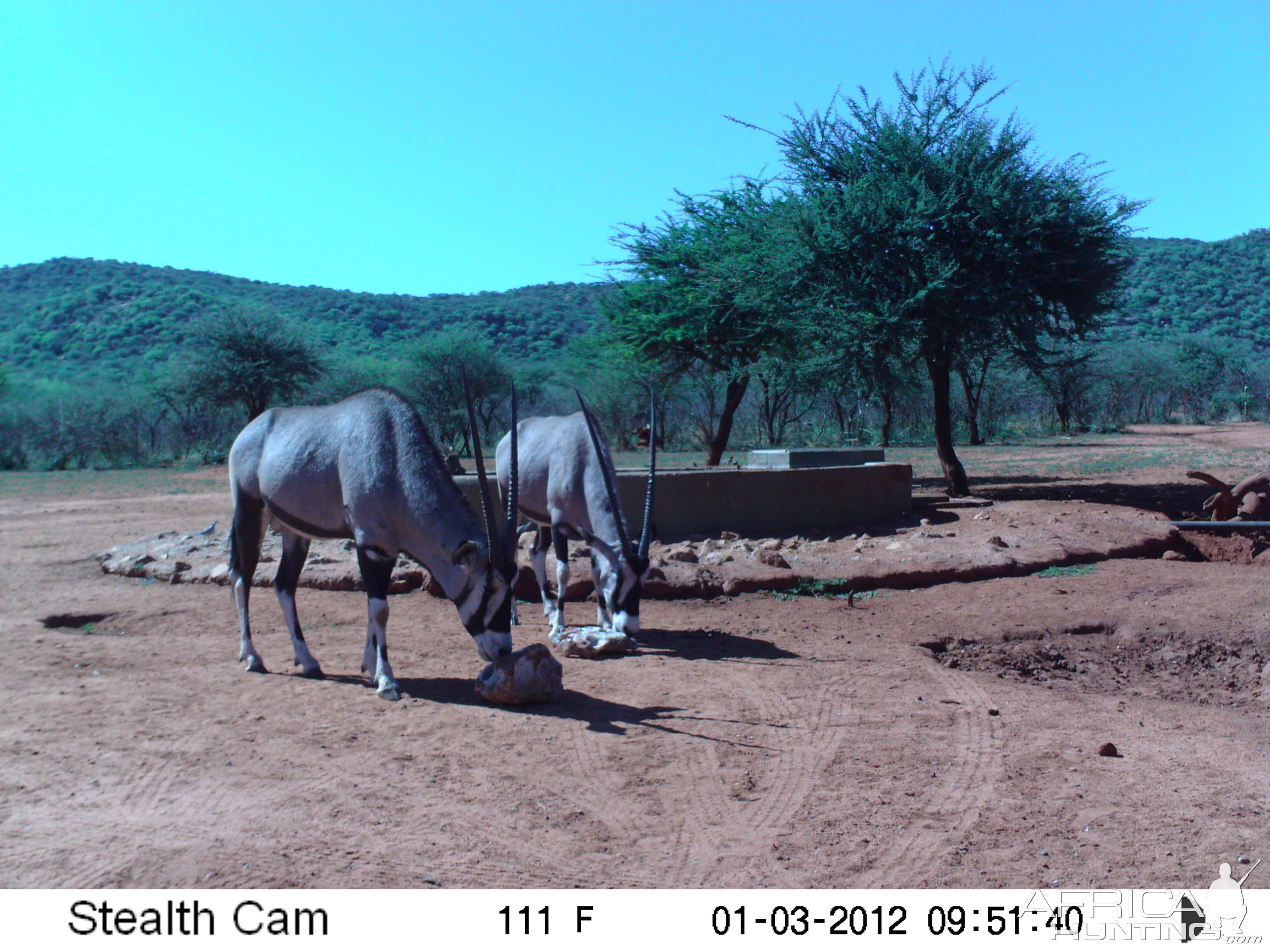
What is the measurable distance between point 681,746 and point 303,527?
10.5 ft

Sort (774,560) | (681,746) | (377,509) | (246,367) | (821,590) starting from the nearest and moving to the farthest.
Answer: (681,746)
(377,509)
(821,590)
(774,560)
(246,367)

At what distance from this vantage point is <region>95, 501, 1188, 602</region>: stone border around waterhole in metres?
9.60

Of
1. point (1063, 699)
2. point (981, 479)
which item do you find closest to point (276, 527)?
point (1063, 699)

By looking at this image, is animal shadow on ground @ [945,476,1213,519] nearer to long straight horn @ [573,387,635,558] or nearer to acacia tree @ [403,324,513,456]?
long straight horn @ [573,387,635,558]

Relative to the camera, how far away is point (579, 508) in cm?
809

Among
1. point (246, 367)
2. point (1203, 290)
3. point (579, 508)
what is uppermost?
point (1203, 290)

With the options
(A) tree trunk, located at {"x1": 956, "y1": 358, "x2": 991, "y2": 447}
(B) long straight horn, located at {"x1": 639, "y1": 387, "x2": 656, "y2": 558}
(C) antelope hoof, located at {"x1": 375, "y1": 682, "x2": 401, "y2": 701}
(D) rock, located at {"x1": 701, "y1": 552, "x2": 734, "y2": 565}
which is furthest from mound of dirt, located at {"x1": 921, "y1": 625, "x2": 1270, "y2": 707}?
(A) tree trunk, located at {"x1": 956, "y1": 358, "x2": 991, "y2": 447}

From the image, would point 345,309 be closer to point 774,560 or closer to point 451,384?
point 451,384

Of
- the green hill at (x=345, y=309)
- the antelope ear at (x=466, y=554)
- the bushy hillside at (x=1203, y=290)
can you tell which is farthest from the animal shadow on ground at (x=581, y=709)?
the bushy hillside at (x=1203, y=290)

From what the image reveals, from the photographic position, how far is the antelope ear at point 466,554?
5602mm

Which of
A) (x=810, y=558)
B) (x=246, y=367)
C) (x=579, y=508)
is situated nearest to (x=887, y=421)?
(x=246, y=367)

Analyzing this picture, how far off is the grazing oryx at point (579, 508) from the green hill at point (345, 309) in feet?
159

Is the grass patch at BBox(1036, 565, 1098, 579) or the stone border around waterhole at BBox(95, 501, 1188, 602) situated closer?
the stone border around waterhole at BBox(95, 501, 1188, 602)

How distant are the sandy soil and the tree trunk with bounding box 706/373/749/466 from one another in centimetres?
1091
